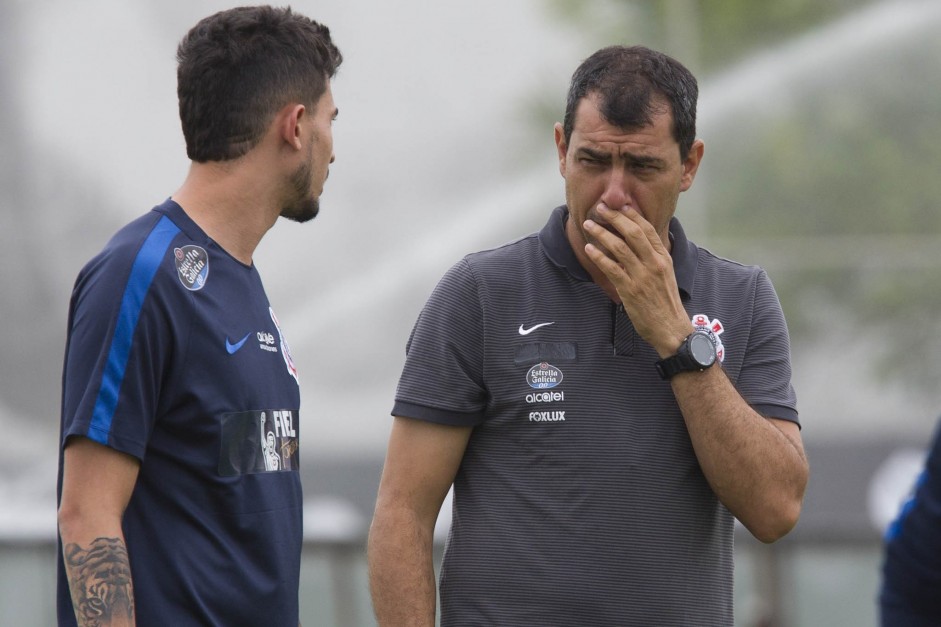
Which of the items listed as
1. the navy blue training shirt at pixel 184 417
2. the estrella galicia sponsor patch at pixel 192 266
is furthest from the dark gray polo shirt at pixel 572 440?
the estrella galicia sponsor patch at pixel 192 266

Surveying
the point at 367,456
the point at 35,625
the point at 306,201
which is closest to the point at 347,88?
the point at 367,456

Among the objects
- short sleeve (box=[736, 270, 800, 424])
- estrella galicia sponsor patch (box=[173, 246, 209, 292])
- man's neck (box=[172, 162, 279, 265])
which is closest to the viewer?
estrella galicia sponsor patch (box=[173, 246, 209, 292])

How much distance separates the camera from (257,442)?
10.3ft

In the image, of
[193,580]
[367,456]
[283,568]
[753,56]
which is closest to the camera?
[193,580]

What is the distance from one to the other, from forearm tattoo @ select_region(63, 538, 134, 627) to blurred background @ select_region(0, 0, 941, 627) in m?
12.7

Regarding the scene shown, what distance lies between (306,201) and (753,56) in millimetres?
14672

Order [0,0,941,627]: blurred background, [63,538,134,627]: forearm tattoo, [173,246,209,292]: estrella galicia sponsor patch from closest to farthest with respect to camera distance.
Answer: [63,538,134,627]: forearm tattoo → [173,246,209,292]: estrella galicia sponsor patch → [0,0,941,627]: blurred background

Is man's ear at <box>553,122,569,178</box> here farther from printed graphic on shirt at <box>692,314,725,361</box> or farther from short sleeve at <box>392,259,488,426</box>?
printed graphic on shirt at <box>692,314,725,361</box>

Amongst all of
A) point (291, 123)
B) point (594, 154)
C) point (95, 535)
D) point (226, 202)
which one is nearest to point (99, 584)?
point (95, 535)

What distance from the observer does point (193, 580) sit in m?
3.00

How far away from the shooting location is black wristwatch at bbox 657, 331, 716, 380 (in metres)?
3.26

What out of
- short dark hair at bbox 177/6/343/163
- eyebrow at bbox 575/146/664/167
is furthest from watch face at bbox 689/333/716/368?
short dark hair at bbox 177/6/343/163

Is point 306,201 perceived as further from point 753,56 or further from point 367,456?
point 753,56

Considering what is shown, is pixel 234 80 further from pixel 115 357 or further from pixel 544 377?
Answer: pixel 544 377
